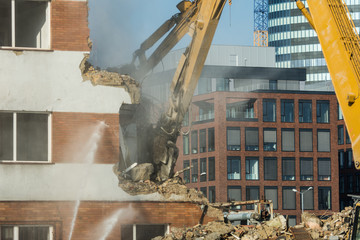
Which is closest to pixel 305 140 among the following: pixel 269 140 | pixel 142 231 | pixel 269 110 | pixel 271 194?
pixel 269 140

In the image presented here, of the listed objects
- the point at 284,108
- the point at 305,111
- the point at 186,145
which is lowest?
the point at 186,145

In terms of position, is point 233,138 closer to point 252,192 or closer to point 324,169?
point 252,192

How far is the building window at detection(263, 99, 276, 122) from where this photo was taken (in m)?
106

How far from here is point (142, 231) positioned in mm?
23406

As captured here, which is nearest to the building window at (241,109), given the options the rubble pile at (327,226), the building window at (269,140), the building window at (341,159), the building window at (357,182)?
the building window at (269,140)

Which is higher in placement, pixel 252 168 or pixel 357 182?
pixel 252 168

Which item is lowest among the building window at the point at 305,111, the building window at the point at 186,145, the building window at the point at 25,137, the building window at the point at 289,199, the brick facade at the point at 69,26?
the building window at the point at 289,199

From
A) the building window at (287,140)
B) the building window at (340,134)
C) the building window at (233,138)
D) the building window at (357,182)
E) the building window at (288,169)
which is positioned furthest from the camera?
the building window at (357,182)

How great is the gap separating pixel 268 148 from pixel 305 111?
24.1 feet

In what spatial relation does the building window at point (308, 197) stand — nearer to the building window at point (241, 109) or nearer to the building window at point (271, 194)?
the building window at point (271, 194)

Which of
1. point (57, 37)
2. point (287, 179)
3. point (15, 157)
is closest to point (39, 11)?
point (57, 37)

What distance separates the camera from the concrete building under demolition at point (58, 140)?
22125 millimetres

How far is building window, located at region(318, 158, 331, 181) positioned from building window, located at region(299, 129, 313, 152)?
234 cm

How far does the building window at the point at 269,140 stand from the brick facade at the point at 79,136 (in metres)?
83.6
